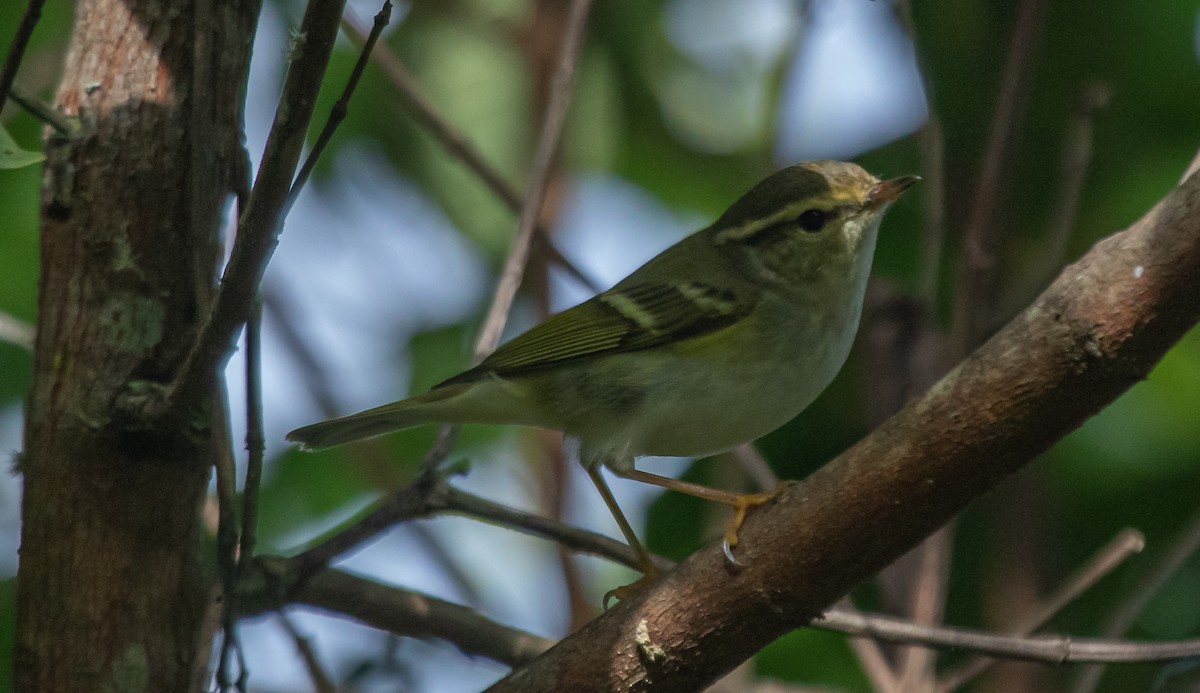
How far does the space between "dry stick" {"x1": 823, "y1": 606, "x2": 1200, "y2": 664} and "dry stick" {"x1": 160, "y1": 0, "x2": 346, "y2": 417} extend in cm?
136

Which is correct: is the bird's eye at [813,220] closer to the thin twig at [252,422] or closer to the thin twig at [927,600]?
the thin twig at [927,600]

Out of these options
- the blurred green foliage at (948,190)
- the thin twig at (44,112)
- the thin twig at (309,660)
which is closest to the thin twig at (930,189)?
the blurred green foliage at (948,190)

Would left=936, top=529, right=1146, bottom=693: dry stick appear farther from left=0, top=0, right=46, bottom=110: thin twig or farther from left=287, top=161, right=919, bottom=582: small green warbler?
left=0, top=0, right=46, bottom=110: thin twig

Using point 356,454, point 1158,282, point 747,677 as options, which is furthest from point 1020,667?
point 356,454

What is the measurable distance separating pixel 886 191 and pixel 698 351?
0.74m

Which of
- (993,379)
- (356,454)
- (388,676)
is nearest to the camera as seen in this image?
(993,379)

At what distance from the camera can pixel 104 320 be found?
2.31 m

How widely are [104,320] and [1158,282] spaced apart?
188 cm

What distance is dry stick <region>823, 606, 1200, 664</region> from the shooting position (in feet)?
7.50

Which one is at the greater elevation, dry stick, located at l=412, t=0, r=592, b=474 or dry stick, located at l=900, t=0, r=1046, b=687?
dry stick, located at l=412, t=0, r=592, b=474

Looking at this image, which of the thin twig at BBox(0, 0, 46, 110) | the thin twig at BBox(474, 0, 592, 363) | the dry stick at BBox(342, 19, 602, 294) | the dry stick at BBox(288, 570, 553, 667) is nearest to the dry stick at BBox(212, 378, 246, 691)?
the dry stick at BBox(288, 570, 553, 667)

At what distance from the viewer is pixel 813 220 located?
12.0ft

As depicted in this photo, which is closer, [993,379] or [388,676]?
[993,379]

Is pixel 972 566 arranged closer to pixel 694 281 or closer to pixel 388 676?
pixel 694 281
